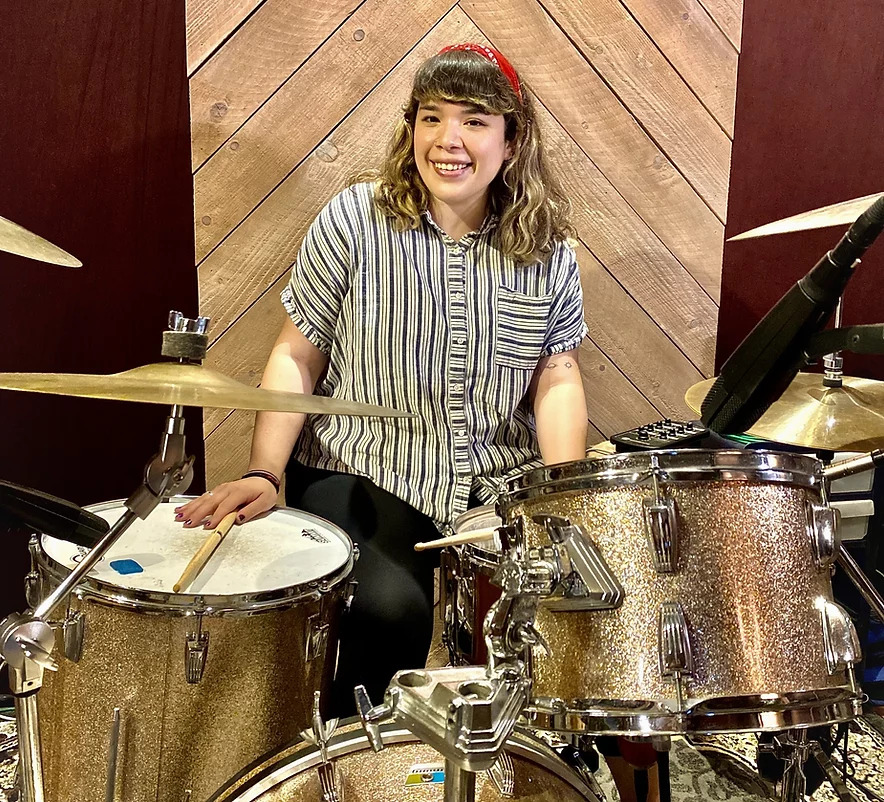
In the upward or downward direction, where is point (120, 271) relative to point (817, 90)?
downward

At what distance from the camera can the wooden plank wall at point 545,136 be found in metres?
1.83

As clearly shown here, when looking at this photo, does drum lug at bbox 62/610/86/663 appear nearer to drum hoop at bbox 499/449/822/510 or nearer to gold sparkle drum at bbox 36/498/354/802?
gold sparkle drum at bbox 36/498/354/802

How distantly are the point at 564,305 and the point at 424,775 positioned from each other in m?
1.04

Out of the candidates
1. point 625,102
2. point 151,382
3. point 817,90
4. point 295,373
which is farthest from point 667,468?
point 817,90

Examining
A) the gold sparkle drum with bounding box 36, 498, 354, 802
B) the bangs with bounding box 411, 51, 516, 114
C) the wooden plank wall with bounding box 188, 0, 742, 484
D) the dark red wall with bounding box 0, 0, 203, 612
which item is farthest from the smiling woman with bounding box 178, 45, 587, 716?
the gold sparkle drum with bounding box 36, 498, 354, 802

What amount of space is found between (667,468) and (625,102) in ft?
3.73

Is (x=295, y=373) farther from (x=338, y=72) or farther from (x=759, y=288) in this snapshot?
(x=759, y=288)

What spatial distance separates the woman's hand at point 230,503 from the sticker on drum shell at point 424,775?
0.54 meters

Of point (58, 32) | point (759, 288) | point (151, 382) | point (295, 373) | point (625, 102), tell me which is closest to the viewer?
point (151, 382)

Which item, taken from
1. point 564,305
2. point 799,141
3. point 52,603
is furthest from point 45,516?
point 799,141

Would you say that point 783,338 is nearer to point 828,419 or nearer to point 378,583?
point 828,419

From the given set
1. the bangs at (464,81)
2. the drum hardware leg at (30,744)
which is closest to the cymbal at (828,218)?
the bangs at (464,81)

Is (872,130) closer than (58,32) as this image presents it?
No

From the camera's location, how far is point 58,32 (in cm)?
167
